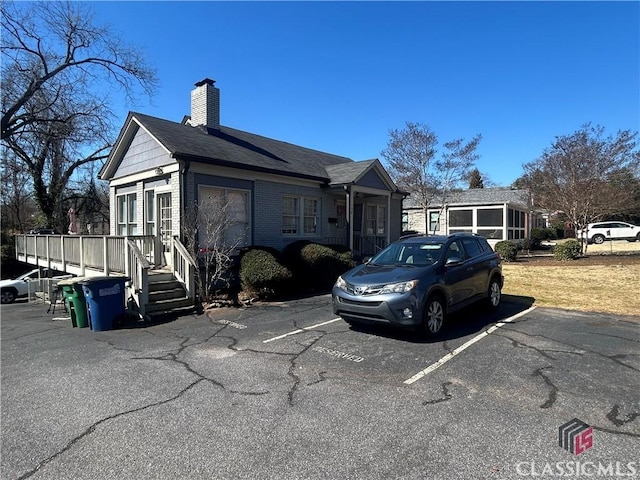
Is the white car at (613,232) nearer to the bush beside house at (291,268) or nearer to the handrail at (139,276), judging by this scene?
the bush beside house at (291,268)

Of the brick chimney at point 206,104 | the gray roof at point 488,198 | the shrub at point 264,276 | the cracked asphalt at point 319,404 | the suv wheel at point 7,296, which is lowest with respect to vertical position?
the suv wheel at point 7,296

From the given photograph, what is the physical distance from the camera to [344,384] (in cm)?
453

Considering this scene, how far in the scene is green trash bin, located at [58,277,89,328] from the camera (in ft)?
27.2

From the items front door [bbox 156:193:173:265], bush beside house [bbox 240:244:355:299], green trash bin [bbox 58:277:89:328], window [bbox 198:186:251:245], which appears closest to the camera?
green trash bin [bbox 58:277:89:328]

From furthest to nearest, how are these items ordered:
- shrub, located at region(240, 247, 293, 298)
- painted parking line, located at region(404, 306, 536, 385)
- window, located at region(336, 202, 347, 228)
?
window, located at region(336, 202, 347, 228), shrub, located at region(240, 247, 293, 298), painted parking line, located at region(404, 306, 536, 385)

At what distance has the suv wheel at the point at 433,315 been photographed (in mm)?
6012

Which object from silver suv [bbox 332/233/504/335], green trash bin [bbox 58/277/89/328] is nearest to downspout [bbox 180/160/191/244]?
green trash bin [bbox 58/277/89/328]

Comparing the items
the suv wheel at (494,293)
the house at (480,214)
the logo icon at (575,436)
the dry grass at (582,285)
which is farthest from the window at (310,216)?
the house at (480,214)

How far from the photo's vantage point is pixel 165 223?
39.9 ft

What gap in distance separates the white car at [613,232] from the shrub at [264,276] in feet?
108

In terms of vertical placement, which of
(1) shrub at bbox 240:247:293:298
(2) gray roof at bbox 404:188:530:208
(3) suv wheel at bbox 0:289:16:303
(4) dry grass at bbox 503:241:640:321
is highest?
(2) gray roof at bbox 404:188:530:208

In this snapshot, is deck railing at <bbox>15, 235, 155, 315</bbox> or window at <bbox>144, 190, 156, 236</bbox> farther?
window at <bbox>144, 190, 156, 236</bbox>

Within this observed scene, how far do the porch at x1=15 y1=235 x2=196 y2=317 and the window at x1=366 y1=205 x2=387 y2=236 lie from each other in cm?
978

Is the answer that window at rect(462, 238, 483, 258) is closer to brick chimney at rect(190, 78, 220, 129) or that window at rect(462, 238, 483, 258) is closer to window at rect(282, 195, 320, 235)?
window at rect(282, 195, 320, 235)
